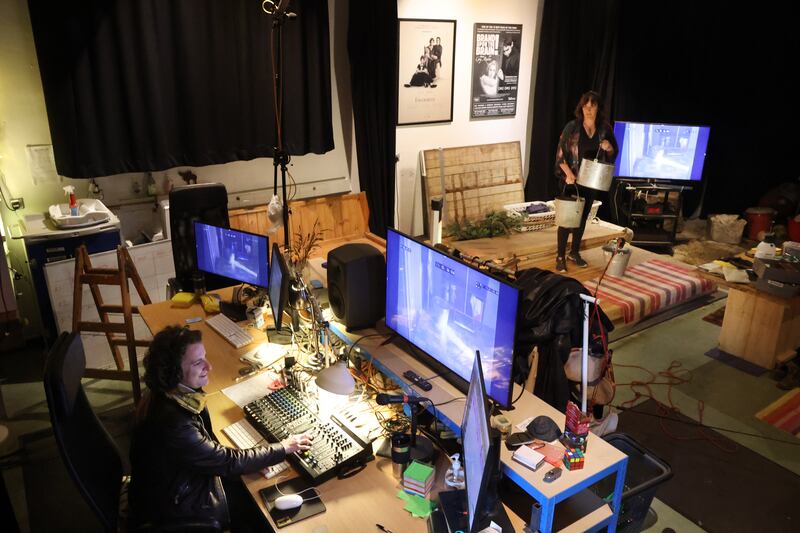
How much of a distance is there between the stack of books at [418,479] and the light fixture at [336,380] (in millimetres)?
344

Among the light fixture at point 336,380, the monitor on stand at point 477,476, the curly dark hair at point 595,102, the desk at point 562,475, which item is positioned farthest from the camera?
the curly dark hair at point 595,102

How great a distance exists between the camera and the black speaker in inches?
100

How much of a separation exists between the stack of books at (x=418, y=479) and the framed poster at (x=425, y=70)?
4228 millimetres

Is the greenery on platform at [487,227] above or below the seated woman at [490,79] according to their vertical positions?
below

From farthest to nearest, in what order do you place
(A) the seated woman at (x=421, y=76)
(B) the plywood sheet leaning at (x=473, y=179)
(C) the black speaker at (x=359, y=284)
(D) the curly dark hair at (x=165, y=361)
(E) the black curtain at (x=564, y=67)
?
(E) the black curtain at (x=564, y=67), (B) the plywood sheet leaning at (x=473, y=179), (A) the seated woman at (x=421, y=76), (C) the black speaker at (x=359, y=284), (D) the curly dark hair at (x=165, y=361)

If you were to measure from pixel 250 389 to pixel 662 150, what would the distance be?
17.1ft

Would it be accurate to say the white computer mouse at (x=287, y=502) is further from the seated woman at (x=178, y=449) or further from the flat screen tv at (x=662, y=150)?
the flat screen tv at (x=662, y=150)

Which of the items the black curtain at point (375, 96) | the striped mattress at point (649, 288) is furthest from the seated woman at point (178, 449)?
the black curtain at point (375, 96)

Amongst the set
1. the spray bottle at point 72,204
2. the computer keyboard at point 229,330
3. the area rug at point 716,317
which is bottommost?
the area rug at point 716,317

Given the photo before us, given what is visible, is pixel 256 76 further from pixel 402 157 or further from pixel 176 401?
pixel 176 401

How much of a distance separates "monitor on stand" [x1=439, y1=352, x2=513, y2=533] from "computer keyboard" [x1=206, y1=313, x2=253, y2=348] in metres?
1.32

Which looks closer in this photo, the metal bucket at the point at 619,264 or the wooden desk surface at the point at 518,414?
the wooden desk surface at the point at 518,414

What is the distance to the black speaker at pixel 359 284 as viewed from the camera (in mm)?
2541

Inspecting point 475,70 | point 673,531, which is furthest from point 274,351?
point 475,70
